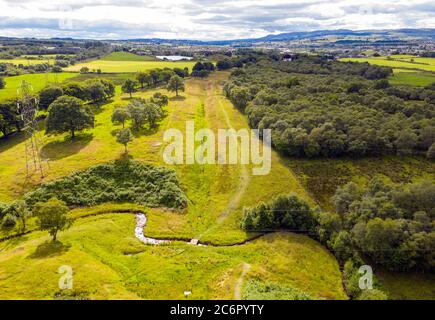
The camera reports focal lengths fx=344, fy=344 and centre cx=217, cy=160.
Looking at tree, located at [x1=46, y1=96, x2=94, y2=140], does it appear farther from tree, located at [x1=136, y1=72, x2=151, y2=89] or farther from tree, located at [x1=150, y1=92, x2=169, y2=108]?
tree, located at [x1=136, y1=72, x2=151, y2=89]

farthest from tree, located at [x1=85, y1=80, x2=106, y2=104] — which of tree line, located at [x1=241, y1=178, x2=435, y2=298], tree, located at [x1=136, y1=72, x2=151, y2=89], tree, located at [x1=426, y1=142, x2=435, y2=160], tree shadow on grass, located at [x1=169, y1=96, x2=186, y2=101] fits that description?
tree, located at [x1=426, y1=142, x2=435, y2=160]

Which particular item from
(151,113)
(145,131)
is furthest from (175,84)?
(145,131)

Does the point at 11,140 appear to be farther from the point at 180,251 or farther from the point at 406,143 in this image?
the point at 406,143

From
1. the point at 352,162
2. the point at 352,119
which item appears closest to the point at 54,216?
the point at 352,162

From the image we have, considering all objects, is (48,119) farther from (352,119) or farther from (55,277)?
(352,119)

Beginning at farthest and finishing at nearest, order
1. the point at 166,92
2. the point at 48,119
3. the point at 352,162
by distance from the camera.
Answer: the point at 166,92, the point at 48,119, the point at 352,162
